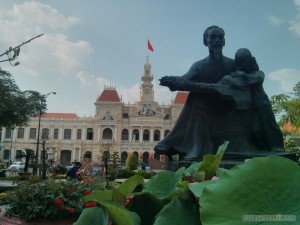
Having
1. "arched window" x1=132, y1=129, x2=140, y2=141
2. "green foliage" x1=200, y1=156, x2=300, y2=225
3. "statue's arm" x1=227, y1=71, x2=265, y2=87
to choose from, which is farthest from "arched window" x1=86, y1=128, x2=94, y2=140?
"green foliage" x1=200, y1=156, x2=300, y2=225

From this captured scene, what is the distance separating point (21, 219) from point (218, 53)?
358 cm

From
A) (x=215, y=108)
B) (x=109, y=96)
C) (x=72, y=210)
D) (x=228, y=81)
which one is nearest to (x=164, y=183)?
(x=228, y=81)

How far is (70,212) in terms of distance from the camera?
4.89m

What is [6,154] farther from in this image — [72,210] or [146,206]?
[146,206]

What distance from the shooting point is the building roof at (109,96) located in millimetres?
70812

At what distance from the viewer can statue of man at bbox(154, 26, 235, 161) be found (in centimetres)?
437

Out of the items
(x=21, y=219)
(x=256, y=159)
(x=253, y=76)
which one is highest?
(x=253, y=76)

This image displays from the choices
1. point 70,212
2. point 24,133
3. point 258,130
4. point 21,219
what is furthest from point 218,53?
point 24,133

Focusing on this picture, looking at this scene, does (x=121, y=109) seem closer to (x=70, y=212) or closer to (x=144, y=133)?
(x=144, y=133)

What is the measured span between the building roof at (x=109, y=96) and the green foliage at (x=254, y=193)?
6995cm

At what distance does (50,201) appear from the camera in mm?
4984

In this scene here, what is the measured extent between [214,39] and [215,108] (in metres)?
0.92

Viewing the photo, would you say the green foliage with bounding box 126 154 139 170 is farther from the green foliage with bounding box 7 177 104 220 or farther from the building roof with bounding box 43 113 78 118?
the building roof with bounding box 43 113 78 118

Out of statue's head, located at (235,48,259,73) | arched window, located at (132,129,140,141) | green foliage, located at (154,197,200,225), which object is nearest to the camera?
green foliage, located at (154,197,200,225)
